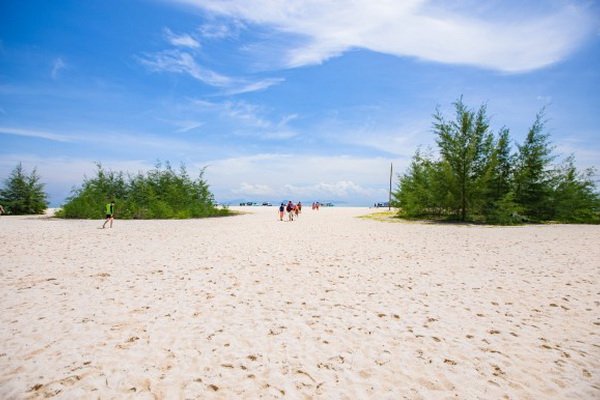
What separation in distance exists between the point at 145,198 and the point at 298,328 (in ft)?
94.8

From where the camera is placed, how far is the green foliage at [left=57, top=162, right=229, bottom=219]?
87.7ft

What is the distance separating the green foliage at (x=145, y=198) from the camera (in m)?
26.7

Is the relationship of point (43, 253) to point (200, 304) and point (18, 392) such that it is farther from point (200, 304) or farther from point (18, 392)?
point (18, 392)

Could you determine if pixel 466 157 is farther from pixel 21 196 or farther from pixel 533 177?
pixel 21 196

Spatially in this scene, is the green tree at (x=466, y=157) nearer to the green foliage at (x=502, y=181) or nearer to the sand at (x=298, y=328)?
the green foliage at (x=502, y=181)

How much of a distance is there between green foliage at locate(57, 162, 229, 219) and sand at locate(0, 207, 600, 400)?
18.9 m

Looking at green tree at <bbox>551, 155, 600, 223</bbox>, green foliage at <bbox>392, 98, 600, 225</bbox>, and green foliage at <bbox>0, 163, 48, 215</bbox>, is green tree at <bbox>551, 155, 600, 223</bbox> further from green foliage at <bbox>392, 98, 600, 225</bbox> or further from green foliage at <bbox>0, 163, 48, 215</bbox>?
green foliage at <bbox>0, 163, 48, 215</bbox>

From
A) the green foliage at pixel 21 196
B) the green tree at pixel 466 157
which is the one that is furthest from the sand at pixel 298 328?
the green foliage at pixel 21 196

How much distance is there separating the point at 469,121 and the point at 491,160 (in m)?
3.49

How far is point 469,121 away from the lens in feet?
74.3

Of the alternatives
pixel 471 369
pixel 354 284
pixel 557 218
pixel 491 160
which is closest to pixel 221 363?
pixel 471 369

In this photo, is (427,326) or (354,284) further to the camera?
(354,284)

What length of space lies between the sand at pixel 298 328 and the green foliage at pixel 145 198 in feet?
62.0

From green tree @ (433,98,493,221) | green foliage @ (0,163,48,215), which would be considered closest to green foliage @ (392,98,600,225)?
green tree @ (433,98,493,221)
